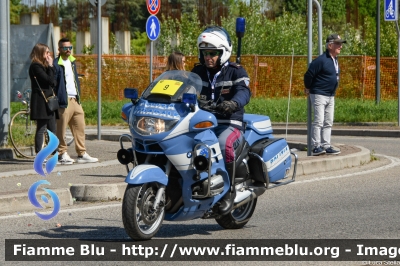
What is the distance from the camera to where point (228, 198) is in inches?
317

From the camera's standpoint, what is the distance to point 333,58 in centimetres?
1494

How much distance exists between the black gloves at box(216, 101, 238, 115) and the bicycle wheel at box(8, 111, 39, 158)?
25.0ft

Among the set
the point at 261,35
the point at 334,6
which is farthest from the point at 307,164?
the point at 334,6

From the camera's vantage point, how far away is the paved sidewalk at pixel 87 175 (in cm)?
1017

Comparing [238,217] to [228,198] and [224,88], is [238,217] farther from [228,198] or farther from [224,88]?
[224,88]

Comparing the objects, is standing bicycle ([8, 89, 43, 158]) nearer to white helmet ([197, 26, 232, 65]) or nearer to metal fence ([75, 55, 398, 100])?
white helmet ([197, 26, 232, 65])

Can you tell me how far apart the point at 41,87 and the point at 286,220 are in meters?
6.07

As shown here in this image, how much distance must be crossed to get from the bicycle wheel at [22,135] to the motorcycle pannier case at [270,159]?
7032 millimetres

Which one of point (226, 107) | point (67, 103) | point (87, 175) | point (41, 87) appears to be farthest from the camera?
point (67, 103)

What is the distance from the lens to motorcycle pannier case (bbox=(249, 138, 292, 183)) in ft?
27.6

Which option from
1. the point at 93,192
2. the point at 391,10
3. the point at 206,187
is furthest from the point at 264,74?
the point at 206,187

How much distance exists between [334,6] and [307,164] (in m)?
55.3

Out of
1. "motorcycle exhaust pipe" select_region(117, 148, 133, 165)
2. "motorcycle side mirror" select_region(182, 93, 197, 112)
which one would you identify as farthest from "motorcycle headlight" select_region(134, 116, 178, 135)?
"motorcycle exhaust pipe" select_region(117, 148, 133, 165)

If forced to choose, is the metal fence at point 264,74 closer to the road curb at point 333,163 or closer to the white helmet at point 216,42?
the road curb at point 333,163
